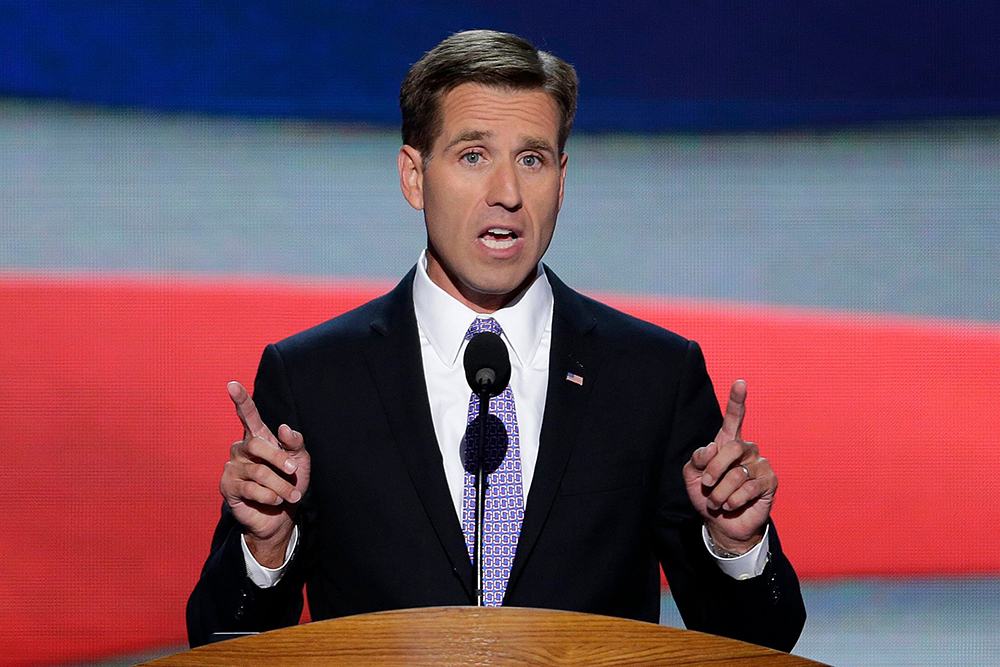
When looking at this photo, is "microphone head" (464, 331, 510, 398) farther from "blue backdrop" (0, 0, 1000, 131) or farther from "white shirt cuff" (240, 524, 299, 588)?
"blue backdrop" (0, 0, 1000, 131)

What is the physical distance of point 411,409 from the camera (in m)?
1.95

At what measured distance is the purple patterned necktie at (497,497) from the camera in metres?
1.86

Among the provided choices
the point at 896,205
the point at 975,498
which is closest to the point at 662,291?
the point at 896,205

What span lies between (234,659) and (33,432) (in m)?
1.95

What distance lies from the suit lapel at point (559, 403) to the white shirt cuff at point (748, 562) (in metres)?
0.28

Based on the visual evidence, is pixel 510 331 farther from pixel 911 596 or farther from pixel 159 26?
pixel 911 596

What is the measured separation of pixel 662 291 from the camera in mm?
2947

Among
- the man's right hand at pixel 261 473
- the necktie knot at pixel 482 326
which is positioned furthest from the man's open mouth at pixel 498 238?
the man's right hand at pixel 261 473

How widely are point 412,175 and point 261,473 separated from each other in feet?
2.44

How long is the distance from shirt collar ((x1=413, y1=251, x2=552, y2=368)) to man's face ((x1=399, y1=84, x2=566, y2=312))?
0.05 metres

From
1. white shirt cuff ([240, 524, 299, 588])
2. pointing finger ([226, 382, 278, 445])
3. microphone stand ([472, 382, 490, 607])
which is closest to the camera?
microphone stand ([472, 382, 490, 607])

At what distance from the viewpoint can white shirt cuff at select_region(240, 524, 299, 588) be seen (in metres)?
1.73

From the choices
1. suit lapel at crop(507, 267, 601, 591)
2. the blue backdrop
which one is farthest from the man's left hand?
the blue backdrop

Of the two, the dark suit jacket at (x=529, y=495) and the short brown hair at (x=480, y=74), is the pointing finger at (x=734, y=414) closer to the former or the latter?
the dark suit jacket at (x=529, y=495)
